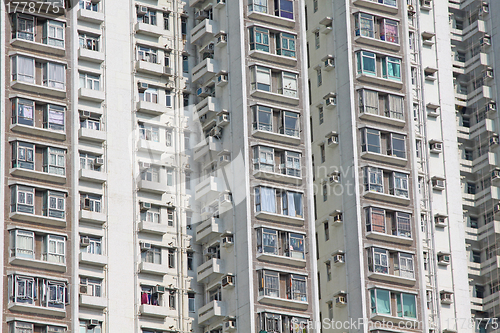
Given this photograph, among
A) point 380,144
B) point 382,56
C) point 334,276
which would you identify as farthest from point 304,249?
point 382,56

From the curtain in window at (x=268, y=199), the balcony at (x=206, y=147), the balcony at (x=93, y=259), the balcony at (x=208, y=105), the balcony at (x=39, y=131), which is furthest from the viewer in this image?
the balcony at (x=208, y=105)

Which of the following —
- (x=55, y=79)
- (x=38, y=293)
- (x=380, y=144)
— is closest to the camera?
(x=38, y=293)

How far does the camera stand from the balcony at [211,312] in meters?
71.6

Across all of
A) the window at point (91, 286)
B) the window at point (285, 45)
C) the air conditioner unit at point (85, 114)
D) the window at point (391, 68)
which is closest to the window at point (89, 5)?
the air conditioner unit at point (85, 114)

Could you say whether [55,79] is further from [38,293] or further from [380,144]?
[380,144]

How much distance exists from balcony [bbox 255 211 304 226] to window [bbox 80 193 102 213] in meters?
9.59

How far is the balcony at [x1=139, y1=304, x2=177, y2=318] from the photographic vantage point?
71.0 m

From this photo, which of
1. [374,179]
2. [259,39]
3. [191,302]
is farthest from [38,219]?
[374,179]

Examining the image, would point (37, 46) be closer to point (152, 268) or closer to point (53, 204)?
point (53, 204)

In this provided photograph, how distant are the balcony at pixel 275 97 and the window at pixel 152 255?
11521mm

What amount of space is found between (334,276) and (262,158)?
8629 millimetres

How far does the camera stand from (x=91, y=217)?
233 ft

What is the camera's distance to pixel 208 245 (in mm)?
74500

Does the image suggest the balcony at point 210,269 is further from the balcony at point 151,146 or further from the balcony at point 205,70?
the balcony at point 205,70
